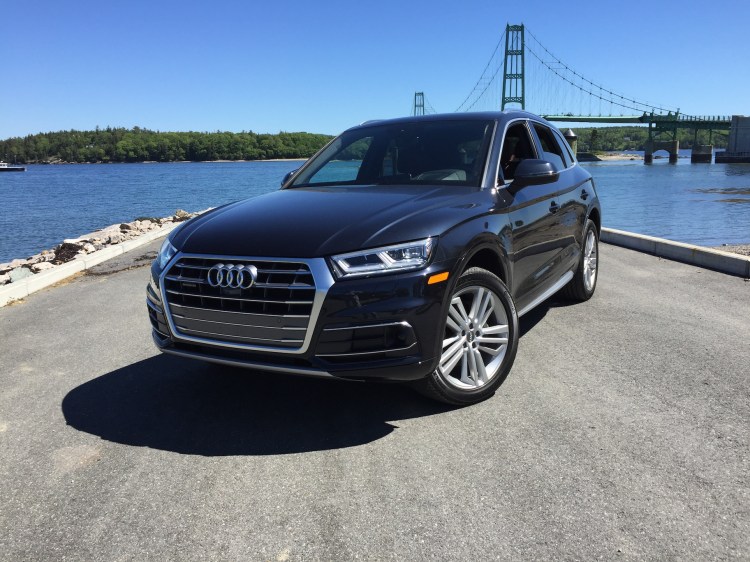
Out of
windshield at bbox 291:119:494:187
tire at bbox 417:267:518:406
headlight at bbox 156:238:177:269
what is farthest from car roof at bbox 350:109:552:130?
headlight at bbox 156:238:177:269

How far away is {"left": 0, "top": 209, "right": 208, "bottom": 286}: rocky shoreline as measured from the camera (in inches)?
418

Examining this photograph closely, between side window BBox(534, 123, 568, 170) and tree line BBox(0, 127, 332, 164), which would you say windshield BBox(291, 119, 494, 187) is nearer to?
side window BBox(534, 123, 568, 170)

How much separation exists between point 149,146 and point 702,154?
121 metres

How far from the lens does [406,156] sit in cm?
455

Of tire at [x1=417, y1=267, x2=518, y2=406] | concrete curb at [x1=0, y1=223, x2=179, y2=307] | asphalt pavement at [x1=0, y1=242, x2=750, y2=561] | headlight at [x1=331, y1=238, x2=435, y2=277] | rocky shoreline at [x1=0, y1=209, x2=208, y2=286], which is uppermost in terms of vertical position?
headlight at [x1=331, y1=238, x2=435, y2=277]

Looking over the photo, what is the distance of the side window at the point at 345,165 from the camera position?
4.69 metres

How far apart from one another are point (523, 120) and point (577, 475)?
9.77 feet

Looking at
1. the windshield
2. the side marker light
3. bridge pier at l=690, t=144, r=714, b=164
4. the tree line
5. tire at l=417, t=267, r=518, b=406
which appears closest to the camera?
the side marker light

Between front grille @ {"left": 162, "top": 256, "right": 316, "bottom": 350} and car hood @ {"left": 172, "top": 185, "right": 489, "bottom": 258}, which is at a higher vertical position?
car hood @ {"left": 172, "top": 185, "right": 489, "bottom": 258}

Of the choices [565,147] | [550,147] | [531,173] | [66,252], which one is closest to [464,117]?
[531,173]

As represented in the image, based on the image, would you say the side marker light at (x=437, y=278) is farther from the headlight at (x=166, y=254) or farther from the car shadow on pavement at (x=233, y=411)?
the headlight at (x=166, y=254)

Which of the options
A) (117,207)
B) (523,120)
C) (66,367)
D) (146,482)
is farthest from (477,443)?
(117,207)

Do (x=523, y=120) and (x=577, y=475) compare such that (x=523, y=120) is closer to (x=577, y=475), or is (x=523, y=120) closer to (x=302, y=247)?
(x=302, y=247)

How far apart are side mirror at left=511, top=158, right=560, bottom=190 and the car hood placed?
1.23 feet
